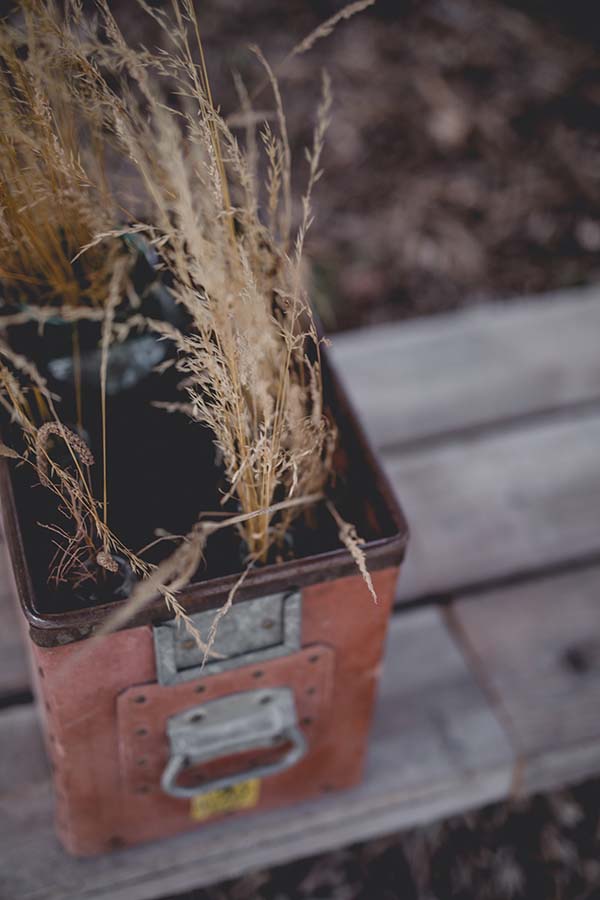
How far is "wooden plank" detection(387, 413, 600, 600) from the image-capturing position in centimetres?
129

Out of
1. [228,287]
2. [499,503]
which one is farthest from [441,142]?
[228,287]

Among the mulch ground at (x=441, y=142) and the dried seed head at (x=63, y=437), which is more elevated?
the dried seed head at (x=63, y=437)

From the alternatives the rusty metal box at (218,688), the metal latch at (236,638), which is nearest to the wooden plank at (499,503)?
the rusty metal box at (218,688)

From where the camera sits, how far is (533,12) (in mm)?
2678

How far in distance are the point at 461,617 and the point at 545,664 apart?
0.43 ft

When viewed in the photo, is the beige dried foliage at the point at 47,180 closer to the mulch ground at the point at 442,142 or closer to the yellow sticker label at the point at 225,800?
the yellow sticker label at the point at 225,800

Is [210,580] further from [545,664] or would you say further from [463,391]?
[463,391]

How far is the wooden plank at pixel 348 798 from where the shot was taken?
1028 millimetres

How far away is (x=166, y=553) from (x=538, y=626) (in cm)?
64

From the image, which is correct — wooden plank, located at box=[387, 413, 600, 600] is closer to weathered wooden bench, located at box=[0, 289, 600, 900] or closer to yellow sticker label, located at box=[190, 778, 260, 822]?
weathered wooden bench, located at box=[0, 289, 600, 900]

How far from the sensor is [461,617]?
125cm

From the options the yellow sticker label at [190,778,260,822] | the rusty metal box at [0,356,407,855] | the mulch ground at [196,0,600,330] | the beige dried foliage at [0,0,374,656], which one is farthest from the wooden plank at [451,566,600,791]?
the mulch ground at [196,0,600,330]

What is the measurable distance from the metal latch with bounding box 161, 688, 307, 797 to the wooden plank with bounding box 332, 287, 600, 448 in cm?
60

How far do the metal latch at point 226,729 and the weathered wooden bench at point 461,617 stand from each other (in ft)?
0.73
